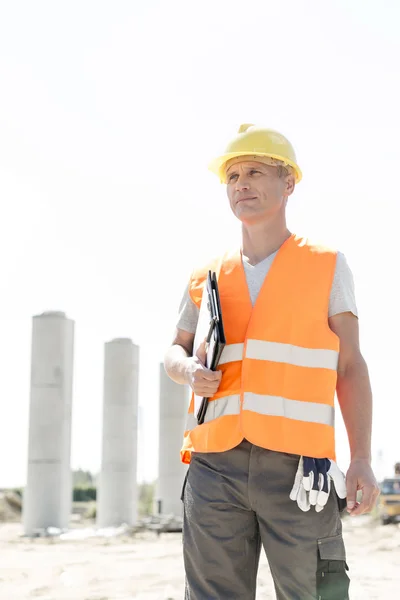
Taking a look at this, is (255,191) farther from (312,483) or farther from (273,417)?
(312,483)

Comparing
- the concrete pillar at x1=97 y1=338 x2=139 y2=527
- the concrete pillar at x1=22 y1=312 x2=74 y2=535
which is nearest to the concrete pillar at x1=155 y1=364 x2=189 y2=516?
the concrete pillar at x1=97 y1=338 x2=139 y2=527

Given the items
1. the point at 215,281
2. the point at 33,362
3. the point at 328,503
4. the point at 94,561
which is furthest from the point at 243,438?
the point at 33,362

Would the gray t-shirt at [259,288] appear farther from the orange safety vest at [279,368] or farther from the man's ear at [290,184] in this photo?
the man's ear at [290,184]

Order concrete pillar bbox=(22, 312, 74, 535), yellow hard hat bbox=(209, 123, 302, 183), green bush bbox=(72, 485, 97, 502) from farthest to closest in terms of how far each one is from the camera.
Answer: green bush bbox=(72, 485, 97, 502) < concrete pillar bbox=(22, 312, 74, 535) < yellow hard hat bbox=(209, 123, 302, 183)

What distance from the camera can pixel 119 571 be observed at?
861 cm

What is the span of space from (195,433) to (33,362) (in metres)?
13.5

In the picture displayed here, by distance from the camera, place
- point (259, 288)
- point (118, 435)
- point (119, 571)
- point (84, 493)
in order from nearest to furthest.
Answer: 1. point (259, 288)
2. point (119, 571)
3. point (118, 435)
4. point (84, 493)

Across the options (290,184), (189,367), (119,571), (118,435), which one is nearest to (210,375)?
(189,367)

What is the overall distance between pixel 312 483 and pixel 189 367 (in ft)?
1.81

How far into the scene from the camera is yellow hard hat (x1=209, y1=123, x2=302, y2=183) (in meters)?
3.19

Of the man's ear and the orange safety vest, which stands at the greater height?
the man's ear

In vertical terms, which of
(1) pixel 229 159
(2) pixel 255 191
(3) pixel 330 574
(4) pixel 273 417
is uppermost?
(1) pixel 229 159

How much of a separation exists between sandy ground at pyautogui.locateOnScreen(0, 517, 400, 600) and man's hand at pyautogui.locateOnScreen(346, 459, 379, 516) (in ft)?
12.5

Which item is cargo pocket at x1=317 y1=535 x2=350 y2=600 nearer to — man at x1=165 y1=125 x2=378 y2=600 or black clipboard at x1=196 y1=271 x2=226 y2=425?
man at x1=165 y1=125 x2=378 y2=600
